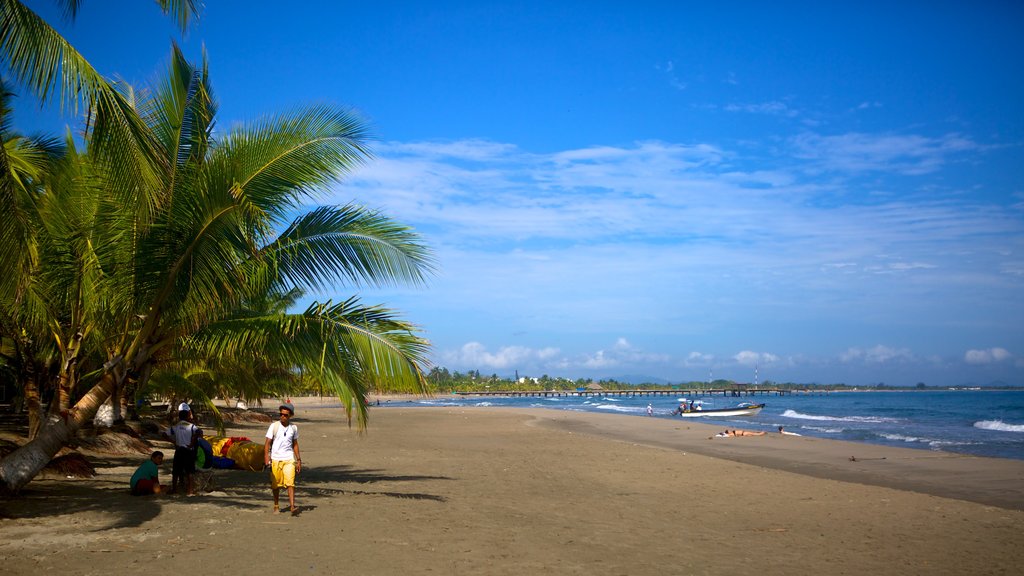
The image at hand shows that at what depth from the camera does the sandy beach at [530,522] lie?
6664mm

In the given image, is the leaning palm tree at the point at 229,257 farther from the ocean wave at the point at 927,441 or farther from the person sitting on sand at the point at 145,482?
the ocean wave at the point at 927,441

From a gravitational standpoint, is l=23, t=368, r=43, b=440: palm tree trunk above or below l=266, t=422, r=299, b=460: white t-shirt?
above

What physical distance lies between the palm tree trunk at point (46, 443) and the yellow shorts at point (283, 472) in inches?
88.0

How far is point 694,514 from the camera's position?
985 centimetres

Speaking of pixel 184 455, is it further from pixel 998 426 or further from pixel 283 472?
pixel 998 426

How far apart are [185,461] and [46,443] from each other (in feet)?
6.09

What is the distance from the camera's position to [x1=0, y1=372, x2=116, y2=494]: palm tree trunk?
8.00m

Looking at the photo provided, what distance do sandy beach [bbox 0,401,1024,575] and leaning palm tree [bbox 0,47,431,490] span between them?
162cm

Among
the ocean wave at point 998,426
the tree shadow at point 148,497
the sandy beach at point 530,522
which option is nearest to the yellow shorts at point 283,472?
the sandy beach at point 530,522

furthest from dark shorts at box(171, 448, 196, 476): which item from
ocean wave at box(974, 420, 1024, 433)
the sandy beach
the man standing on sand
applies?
ocean wave at box(974, 420, 1024, 433)

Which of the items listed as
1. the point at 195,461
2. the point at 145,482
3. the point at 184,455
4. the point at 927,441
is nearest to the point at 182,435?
the point at 184,455

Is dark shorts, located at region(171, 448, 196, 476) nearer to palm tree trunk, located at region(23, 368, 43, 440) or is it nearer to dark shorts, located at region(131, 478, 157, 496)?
dark shorts, located at region(131, 478, 157, 496)

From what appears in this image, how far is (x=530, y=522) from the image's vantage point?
349 inches

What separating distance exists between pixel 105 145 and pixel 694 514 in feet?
27.0
